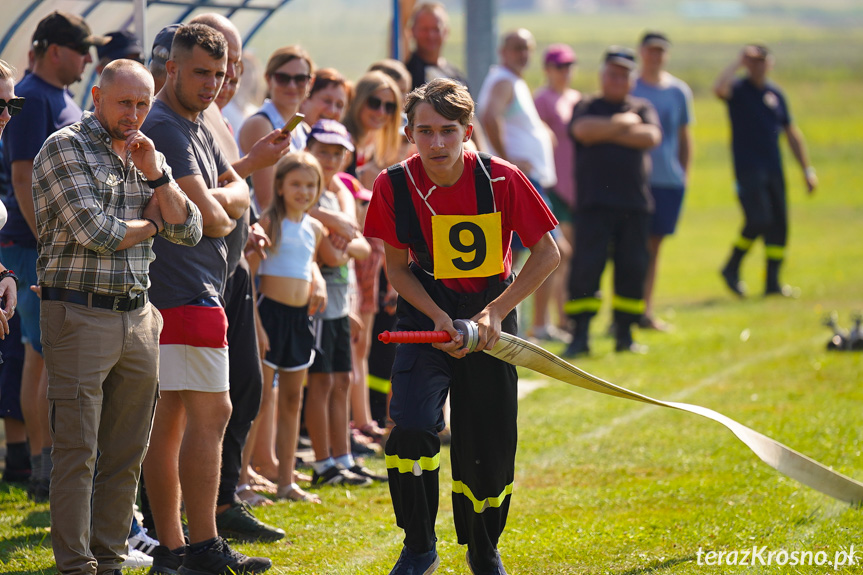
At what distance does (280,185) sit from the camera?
5820 mm

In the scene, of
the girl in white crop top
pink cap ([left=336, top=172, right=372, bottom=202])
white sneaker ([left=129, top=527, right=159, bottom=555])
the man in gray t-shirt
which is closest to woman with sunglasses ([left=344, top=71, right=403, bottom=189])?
pink cap ([left=336, top=172, right=372, bottom=202])

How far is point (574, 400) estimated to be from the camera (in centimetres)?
855

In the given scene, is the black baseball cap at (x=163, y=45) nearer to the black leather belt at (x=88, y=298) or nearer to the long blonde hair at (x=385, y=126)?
the black leather belt at (x=88, y=298)

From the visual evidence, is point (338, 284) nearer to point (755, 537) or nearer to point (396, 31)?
point (755, 537)

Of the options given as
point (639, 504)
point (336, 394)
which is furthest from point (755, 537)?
point (336, 394)

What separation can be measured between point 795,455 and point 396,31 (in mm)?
6010

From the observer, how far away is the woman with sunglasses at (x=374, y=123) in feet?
22.9

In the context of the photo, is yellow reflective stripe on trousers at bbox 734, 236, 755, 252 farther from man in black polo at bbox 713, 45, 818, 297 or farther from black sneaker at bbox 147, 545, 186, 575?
black sneaker at bbox 147, 545, 186, 575

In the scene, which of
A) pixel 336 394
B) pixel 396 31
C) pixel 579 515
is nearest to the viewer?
pixel 579 515

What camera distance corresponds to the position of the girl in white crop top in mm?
5781

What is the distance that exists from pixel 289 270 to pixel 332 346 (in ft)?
2.31

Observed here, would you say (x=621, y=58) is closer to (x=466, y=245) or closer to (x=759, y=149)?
(x=759, y=149)

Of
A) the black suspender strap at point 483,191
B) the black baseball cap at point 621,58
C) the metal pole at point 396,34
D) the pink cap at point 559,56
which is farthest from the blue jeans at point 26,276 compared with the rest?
the pink cap at point 559,56

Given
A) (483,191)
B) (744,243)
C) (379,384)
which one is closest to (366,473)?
(379,384)
